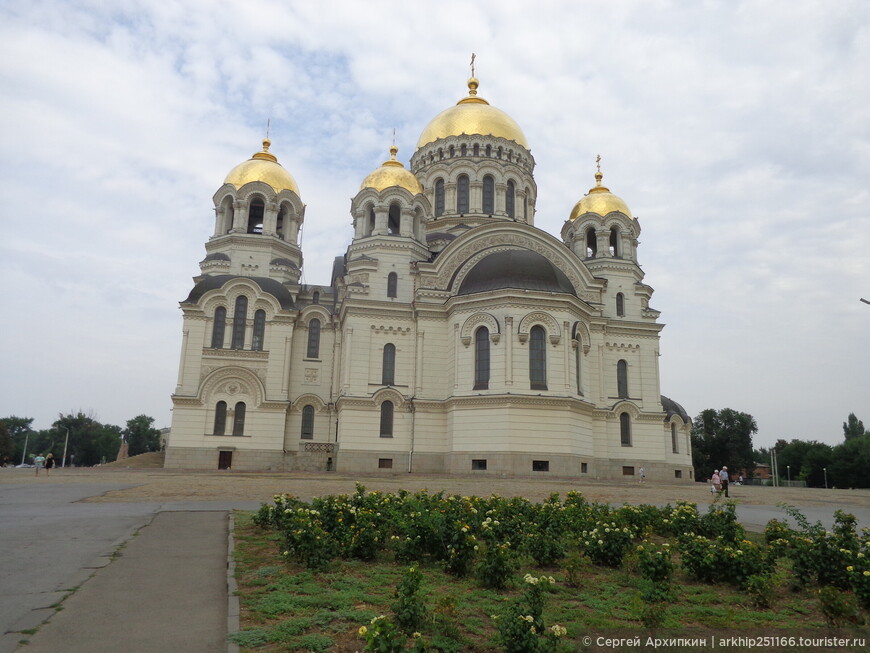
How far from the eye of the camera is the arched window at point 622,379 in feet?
115

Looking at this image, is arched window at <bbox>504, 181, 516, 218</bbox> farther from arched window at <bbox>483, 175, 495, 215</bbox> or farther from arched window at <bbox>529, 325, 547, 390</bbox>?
arched window at <bbox>529, 325, 547, 390</bbox>

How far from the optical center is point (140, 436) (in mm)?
93312

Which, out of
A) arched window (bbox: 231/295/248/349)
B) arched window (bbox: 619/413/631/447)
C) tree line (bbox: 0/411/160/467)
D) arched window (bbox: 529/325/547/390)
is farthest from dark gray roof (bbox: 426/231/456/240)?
tree line (bbox: 0/411/160/467)

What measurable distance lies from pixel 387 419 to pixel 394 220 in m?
11.8

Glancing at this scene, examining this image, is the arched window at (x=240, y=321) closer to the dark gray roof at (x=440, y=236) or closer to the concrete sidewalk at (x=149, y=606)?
the dark gray roof at (x=440, y=236)

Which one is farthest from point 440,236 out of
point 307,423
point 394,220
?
point 307,423

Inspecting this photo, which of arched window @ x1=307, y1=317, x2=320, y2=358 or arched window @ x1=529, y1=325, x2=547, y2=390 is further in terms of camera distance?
arched window @ x1=307, y1=317, x2=320, y2=358

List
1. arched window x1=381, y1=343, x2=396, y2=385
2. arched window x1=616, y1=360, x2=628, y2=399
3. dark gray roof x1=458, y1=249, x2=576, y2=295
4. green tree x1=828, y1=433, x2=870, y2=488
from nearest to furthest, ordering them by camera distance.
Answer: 1. dark gray roof x1=458, y1=249, x2=576, y2=295
2. arched window x1=381, y1=343, x2=396, y2=385
3. arched window x1=616, y1=360, x2=628, y2=399
4. green tree x1=828, y1=433, x2=870, y2=488

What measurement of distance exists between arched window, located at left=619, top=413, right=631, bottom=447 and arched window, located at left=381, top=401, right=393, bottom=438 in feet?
40.5

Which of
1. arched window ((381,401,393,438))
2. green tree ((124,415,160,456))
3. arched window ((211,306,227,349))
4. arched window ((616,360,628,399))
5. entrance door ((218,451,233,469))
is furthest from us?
green tree ((124,415,160,456))

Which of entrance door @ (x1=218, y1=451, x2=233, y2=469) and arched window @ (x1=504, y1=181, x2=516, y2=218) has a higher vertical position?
arched window @ (x1=504, y1=181, x2=516, y2=218)

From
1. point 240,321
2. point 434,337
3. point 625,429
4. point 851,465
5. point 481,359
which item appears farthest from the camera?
point 851,465

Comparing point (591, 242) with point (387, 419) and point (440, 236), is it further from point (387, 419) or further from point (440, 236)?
point (387, 419)

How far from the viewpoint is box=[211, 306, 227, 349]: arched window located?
33.8 m
